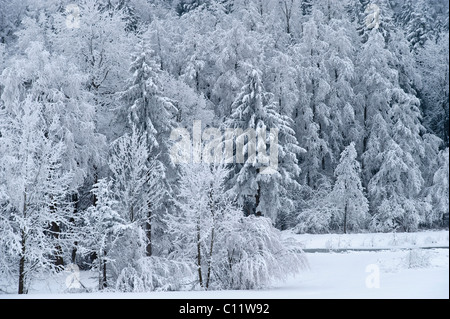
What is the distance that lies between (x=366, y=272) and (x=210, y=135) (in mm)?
12929

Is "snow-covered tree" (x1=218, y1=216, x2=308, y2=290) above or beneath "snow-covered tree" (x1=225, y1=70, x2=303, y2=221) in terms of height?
beneath

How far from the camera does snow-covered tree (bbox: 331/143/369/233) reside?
28513mm

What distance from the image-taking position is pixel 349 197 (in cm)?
2881

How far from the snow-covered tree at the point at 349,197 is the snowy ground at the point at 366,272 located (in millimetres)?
3228

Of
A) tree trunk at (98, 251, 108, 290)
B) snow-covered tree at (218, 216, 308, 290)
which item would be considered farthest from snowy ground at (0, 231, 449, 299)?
tree trunk at (98, 251, 108, 290)

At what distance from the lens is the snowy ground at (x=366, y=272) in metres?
9.89

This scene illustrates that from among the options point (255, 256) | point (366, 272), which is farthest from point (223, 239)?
point (366, 272)

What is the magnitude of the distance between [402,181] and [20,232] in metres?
23.2

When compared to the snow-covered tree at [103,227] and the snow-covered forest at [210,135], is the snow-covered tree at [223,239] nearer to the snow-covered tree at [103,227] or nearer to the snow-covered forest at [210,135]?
the snow-covered forest at [210,135]

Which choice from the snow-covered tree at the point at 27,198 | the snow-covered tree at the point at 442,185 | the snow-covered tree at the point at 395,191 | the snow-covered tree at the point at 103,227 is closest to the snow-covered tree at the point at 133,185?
the snow-covered tree at the point at 103,227

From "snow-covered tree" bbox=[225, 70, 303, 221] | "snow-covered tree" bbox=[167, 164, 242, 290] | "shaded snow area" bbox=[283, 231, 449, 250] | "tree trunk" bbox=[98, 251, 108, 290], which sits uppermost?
"snow-covered tree" bbox=[225, 70, 303, 221]

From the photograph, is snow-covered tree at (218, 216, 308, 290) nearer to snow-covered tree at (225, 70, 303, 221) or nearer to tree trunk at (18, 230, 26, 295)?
tree trunk at (18, 230, 26, 295)

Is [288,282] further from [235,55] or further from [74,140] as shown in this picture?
[235,55]

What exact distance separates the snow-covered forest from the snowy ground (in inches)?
46.2
